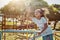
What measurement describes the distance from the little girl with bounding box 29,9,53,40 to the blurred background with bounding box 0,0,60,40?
0.12ft

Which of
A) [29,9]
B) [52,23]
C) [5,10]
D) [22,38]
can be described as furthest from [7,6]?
[52,23]

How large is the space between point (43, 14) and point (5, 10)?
39cm

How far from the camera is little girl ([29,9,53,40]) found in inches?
A: 62.4

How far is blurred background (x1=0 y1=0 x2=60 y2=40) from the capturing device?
1562mm

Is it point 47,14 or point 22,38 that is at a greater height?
point 47,14

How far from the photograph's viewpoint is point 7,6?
1.58m

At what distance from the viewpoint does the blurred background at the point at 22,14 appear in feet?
5.12

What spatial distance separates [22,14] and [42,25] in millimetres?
233

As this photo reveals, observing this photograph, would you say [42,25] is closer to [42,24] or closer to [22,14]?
[42,24]

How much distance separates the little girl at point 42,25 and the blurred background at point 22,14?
0.04 m

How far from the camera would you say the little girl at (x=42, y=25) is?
159cm

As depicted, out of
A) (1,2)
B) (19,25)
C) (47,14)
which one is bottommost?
(19,25)

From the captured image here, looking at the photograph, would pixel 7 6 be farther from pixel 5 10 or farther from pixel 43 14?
pixel 43 14

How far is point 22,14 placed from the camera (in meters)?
1.59
